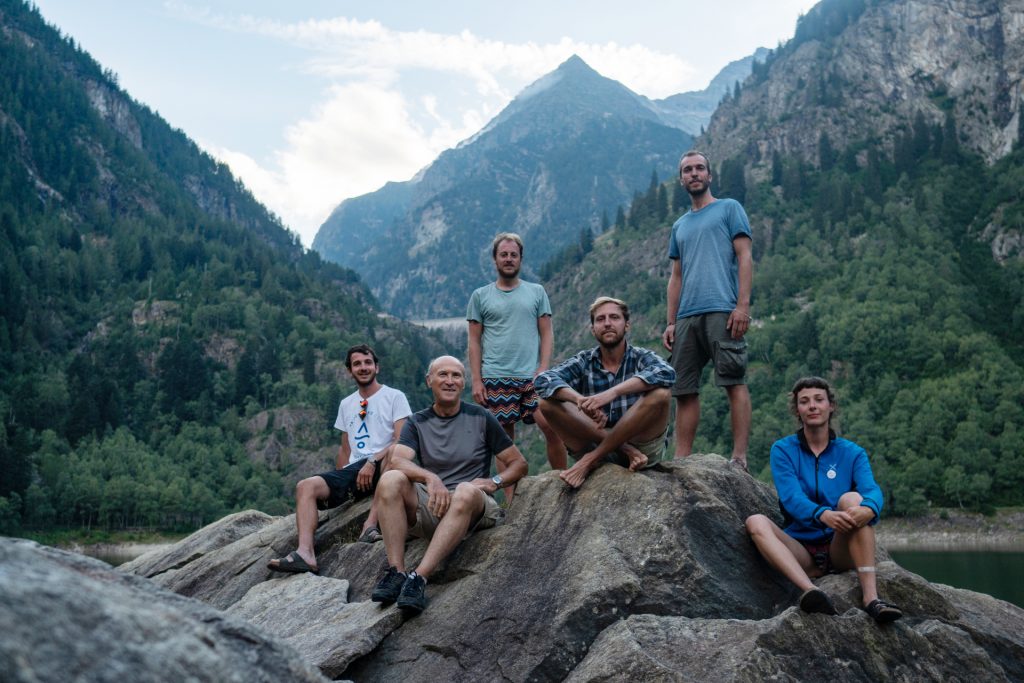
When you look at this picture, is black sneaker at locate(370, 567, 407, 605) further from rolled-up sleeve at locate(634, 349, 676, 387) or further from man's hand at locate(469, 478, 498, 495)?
rolled-up sleeve at locate(634, 349, 676, 387)

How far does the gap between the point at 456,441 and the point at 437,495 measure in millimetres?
972

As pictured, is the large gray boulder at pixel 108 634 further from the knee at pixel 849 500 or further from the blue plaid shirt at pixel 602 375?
the knee at pixel 849 500

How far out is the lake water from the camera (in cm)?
4305

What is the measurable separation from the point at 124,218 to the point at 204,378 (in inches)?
2724

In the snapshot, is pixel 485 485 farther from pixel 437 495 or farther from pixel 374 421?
pixel 374 421

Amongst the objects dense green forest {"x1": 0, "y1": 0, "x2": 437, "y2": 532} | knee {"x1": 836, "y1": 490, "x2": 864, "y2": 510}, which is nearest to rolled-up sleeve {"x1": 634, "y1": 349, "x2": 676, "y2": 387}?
knee {"x1": 836, "y1": 490, "x2": 864, "y2": 510}

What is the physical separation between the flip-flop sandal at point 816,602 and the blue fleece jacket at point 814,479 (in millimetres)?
924

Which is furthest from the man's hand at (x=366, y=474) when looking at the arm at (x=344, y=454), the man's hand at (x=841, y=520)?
the man's hand at (x=841, y=520)

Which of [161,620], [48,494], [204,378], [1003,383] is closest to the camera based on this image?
[161,620]

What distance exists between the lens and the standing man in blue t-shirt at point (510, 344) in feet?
34.7

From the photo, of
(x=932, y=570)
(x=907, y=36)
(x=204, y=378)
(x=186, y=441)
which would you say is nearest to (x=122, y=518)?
(x=186, y=441)

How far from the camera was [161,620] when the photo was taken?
305 centimetres

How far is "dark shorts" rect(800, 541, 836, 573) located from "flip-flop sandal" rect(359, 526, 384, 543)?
5.47 m

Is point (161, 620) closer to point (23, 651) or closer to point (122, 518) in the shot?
point (23, 651)
